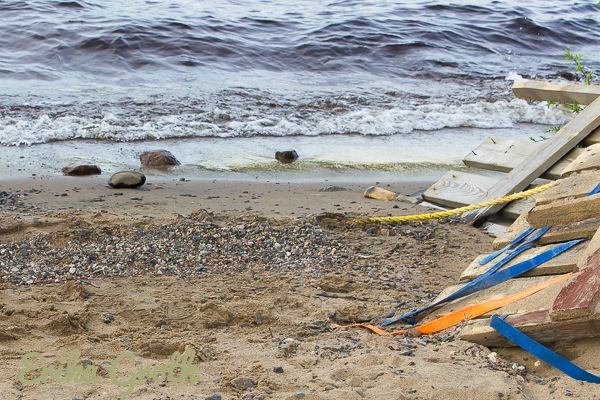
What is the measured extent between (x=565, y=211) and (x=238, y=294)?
5.68 ft

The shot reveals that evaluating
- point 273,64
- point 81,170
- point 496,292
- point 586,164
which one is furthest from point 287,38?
point 496,292

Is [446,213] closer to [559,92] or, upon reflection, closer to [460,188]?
[460,188]

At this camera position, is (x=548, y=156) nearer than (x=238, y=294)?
No

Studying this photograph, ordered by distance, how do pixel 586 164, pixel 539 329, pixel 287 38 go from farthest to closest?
pixel 287 38, pixel 586 164, pixel 539 329

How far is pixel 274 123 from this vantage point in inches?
388

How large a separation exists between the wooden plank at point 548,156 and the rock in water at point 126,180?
269cm

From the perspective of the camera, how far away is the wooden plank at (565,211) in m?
4.14

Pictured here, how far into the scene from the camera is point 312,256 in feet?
17.3

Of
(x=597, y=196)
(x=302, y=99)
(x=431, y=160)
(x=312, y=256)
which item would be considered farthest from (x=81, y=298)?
(x=302, y=99)

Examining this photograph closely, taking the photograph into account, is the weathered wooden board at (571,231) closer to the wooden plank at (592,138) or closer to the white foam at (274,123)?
the wooden plank at (592,138)

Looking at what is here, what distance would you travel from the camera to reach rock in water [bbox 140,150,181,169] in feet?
26.0

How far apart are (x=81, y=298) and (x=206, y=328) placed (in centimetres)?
75

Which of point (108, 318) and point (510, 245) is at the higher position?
point (510, 245)

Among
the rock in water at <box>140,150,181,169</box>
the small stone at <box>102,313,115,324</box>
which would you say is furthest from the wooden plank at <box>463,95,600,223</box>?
the rock in water at <box>140,150,181,169</box>
